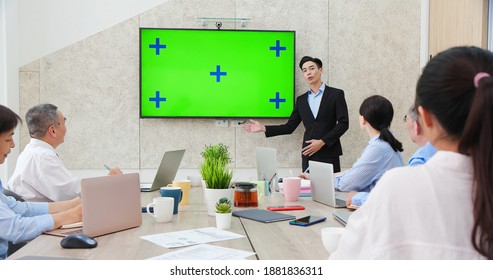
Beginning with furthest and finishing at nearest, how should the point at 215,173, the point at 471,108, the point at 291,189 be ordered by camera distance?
the point at 291,189 → the point at 215,173 → the point at 471,108

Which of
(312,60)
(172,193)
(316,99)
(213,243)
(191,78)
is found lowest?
(213,243)

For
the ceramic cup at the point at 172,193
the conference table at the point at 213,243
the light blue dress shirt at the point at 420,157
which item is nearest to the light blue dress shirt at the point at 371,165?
the light blue dress shirt at the point at 420,157

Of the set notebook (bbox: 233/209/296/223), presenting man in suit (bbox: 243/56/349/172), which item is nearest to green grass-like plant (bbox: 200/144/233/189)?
notebook (bbox: 233/209/296/223)

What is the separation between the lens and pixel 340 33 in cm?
530

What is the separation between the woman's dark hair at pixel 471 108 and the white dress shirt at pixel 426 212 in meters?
0.03

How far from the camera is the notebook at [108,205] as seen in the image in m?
1.87

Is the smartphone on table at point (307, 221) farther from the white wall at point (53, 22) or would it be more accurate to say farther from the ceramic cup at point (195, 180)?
the white wall at point (53, 22)

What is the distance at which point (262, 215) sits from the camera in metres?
2.31

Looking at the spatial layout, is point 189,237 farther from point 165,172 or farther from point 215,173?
point 165,172

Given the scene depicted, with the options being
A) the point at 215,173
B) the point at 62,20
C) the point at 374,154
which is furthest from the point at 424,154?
the point at 62,20

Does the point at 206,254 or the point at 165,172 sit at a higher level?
the point at 165,172

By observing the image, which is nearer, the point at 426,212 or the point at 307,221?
the point at 426,212

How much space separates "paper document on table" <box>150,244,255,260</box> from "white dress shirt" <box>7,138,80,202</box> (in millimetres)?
1433

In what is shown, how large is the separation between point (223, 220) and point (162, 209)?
0.97 ft
